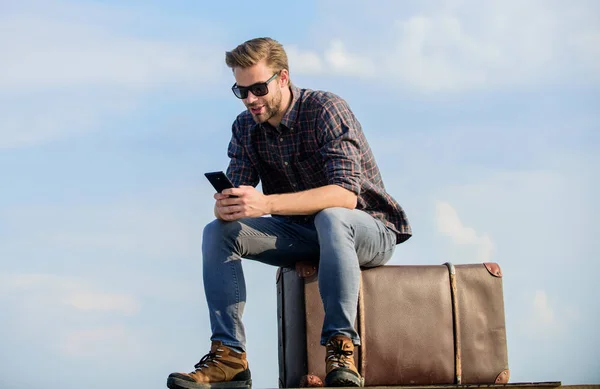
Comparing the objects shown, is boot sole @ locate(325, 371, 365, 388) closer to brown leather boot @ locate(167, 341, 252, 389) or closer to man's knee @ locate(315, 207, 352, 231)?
brown leather boot @ locate(167, 341, 252, 389)

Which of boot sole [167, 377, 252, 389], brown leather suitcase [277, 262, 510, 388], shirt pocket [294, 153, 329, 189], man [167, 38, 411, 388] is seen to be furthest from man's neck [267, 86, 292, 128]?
boot sole [167, 377, 252, 389]

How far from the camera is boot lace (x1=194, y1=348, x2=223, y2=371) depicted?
4199 mm

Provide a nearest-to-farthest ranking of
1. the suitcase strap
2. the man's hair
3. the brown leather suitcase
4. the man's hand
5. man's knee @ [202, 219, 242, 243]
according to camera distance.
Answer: the man's hand < man's knee @ [202, 219, 242, 243] < the man's hair < the brown leather suitcase < the suitcase strap

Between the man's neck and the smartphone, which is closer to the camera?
the smartphone

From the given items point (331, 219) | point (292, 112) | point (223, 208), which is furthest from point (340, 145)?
point (223, 208)

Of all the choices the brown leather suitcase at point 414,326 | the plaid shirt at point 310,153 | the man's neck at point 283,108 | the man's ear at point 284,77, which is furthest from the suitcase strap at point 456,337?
the man's ear at point 284,77

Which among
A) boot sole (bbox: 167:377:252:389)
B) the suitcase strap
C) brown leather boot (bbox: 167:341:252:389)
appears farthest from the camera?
the suitcase strap

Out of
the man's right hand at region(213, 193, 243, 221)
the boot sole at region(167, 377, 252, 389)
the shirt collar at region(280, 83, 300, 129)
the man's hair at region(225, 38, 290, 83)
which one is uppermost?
the man's hair at region(225, 38, 290, 83)

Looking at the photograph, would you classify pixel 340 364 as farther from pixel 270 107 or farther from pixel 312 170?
pixel 270 107

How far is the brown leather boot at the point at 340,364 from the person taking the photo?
13.3 feet

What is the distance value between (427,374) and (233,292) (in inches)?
53.8

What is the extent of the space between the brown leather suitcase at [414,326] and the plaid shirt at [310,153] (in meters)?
0.34

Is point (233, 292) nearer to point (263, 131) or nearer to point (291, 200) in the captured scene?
point (291, 200)

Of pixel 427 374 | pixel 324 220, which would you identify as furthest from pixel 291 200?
pixel 427 374
